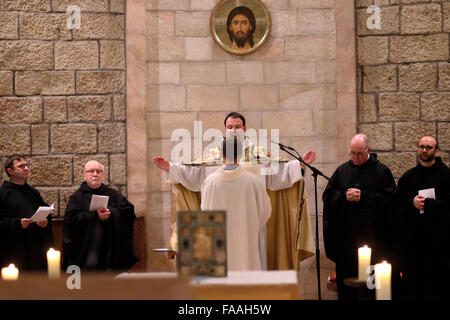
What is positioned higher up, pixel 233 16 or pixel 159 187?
pixel 233 16

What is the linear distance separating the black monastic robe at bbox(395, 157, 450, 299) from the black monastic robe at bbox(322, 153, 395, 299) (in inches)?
5.6

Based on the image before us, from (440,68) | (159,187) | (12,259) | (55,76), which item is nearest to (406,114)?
(440,68)

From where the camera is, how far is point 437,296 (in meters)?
5.91

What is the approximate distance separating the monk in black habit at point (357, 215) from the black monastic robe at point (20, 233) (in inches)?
112

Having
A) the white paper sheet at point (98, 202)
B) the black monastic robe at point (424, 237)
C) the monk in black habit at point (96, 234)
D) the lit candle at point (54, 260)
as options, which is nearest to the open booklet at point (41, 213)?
the monk in black habit at point (96, 234)

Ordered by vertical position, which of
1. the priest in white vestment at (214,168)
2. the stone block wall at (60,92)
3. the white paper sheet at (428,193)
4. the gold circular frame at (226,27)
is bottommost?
the white paper sheet at (428,193)

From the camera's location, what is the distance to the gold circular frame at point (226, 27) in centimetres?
713

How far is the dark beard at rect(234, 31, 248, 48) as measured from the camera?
7157 millimetres

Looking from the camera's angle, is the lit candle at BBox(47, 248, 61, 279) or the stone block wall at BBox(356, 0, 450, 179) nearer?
the lit candle at BBox(47, 248, 61, 279)

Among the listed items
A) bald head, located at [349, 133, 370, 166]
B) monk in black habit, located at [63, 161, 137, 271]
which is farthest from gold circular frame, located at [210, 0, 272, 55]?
monk in black habit, located at [63, 161, 137, 271]

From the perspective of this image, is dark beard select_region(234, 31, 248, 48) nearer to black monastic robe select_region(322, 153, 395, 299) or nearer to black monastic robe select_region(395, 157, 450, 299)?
black monastic robe select_region(322, 153, 395, 299)

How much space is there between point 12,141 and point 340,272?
155 inches

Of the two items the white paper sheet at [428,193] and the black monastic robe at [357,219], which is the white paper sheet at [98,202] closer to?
the black monastic robe at [357,219]

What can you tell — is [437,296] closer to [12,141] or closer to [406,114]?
[406,114]
